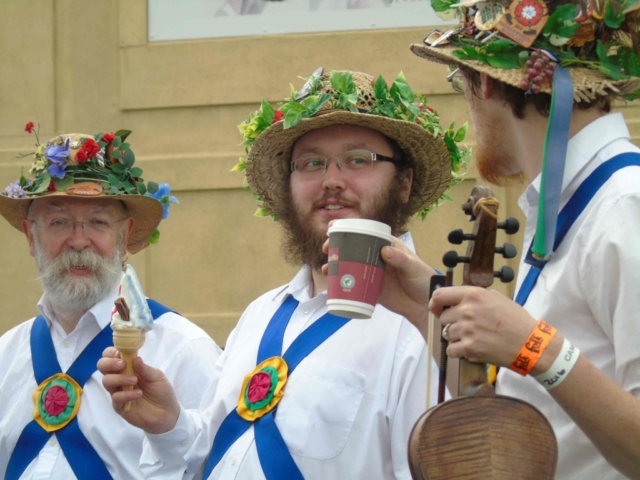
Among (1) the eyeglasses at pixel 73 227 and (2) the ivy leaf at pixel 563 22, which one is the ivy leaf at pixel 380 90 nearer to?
(2) the ivy leaf at pixel 563 22

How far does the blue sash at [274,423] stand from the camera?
3.07 meters

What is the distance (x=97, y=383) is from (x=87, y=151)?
1178 millimetres

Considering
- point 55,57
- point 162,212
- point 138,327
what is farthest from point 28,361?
point 55,57

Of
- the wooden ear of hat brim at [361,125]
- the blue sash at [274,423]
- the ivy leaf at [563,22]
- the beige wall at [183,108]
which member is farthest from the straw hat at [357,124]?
the beige wall at [183,108]

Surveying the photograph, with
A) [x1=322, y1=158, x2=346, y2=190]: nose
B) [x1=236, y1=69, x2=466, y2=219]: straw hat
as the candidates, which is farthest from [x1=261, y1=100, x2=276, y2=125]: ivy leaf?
[x1=322, y1=158, x2=346, y2=190]: nose

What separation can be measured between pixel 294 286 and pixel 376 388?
65 centimetres

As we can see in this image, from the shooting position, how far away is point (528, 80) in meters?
2.44

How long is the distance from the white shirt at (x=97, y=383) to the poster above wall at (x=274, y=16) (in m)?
3.12

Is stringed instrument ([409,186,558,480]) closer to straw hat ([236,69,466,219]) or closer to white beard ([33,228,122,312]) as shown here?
straw hat ([236,69,466,219])

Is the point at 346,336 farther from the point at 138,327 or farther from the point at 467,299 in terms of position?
the point at 467,299

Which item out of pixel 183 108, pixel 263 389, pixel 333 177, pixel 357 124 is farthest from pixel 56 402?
pixel 183 108

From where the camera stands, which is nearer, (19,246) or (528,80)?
(528,80)

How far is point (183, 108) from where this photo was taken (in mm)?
7066

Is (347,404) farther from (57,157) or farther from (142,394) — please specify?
(57,157)
